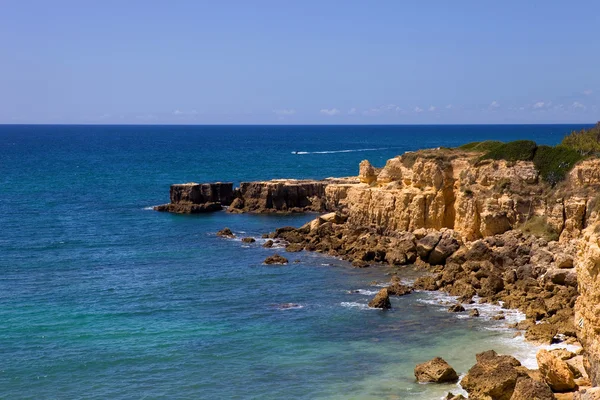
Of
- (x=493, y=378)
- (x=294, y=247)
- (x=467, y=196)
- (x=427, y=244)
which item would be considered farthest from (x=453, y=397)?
(x=294, y=247)

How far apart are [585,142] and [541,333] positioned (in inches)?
1379

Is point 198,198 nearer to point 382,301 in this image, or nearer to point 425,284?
point 425,284

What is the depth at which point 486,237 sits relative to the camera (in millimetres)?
53031

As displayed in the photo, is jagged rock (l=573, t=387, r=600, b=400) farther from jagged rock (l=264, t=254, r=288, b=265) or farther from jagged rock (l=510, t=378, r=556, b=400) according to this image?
jagged rock (l=264, t=254, r=288, b=265)

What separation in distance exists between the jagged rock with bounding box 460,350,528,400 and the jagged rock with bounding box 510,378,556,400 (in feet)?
3.69

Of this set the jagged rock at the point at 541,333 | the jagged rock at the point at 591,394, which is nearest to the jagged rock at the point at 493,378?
the jagged rock at the point at 591,394

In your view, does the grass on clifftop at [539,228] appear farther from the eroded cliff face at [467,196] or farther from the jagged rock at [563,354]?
the jagged rock at [563,354]

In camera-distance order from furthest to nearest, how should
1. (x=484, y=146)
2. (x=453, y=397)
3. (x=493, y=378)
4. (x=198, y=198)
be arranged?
(x=198, y=198) → (x=484, y=146) → (x=453, y=397) → (x=493, y=378)

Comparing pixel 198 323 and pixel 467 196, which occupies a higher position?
pixel 467 196

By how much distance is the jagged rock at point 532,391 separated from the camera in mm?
26531

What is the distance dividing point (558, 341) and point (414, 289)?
13266 mm

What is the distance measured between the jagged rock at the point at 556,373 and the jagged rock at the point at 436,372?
3.80m

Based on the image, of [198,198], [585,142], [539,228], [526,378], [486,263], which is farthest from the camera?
[198,198]

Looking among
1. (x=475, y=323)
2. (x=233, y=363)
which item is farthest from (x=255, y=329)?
(x=475, y=323)
